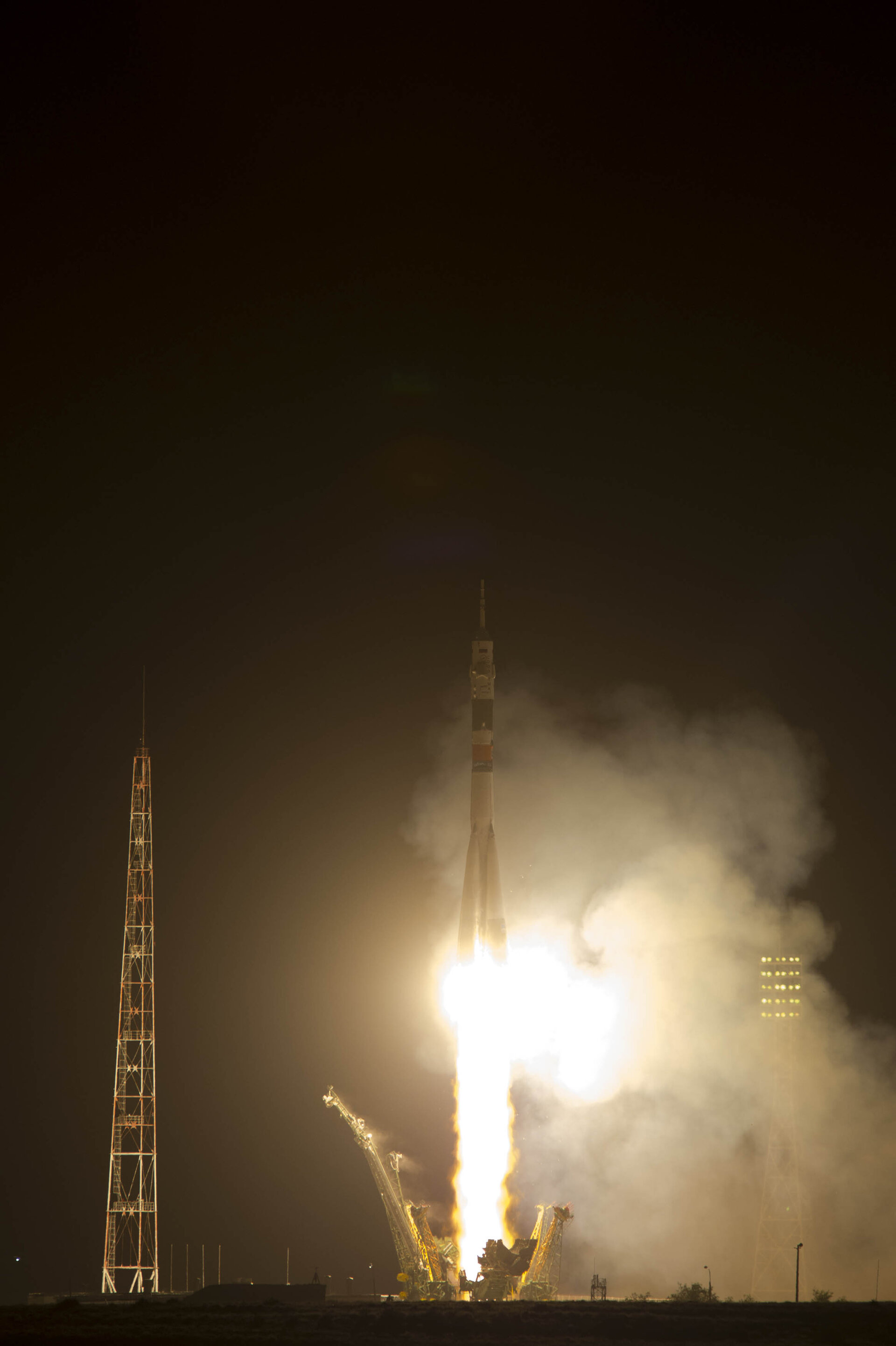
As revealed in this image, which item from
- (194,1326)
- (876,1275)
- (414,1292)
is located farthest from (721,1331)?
(876,1275)

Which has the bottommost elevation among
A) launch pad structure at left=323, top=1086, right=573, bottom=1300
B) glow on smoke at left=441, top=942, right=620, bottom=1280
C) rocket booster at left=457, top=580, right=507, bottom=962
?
launch pad structure at left=323, top=1086, right=573, bottom=1300

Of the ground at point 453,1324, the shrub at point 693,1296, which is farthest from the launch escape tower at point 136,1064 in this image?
the shrub at point 693,1296

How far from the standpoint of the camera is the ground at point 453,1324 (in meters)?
59.3

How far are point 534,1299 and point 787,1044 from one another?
2710 cm

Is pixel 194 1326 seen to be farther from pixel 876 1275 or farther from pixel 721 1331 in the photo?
pixel 876 1275

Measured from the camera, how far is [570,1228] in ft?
280

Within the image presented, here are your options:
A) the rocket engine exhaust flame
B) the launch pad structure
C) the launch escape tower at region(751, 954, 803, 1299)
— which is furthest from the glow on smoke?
the launch escape tower at region(751, 954, 803, 1299)

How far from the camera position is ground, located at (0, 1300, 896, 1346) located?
59.3m

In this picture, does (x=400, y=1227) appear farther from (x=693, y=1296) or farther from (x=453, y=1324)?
(x=693, y=1296)

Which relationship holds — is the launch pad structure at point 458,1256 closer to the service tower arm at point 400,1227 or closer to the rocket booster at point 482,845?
the service tower arm at point 400,1227

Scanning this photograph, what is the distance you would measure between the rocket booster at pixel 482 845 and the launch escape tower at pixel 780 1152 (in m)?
23.0

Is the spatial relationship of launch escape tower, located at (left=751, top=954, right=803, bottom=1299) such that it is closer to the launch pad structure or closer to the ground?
the ground

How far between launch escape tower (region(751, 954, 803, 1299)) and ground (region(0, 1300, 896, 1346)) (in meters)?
22.1

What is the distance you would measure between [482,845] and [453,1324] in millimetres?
17676
